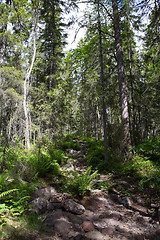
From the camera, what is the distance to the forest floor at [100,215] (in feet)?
8.29

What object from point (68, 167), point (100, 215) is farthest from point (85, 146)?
point (100, 215)

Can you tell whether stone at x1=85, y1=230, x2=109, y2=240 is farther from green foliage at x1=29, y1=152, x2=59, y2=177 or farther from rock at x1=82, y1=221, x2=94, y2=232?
green foliage at x1=29, y1=152, x2=59, y2=177

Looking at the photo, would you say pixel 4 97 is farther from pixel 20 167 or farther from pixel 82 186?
pixel 82 186

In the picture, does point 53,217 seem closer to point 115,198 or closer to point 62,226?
point 62,226

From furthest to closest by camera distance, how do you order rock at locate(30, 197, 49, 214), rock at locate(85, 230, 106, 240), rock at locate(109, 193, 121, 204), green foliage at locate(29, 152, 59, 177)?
1. green foliage at locate(29, 152, 59, 177)
2. rock at locate(109, 193, 121, 204)
3. rock at locate(30, 197, 49, 214)
4. rock at locate(85, 230, 106, 240)

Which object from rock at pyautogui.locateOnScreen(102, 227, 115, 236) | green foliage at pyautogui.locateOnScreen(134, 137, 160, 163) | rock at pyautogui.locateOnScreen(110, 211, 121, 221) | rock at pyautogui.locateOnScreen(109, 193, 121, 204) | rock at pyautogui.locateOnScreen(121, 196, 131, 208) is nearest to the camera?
rock at pyautogui.locateOnScreen(102, 227, 115, 236)

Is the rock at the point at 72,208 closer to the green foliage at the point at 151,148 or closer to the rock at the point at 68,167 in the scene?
the rock at the point at 68,167

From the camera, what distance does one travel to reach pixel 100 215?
335cm

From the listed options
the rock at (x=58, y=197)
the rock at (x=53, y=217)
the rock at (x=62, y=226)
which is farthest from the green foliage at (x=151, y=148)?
the rock at (x=62, y=226)

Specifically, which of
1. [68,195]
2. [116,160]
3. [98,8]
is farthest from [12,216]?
[98,8]

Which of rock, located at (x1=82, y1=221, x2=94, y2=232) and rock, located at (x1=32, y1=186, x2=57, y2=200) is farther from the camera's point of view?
rock, located at (x1=32, y1=186, x2=57, y2=200)

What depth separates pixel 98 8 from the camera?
7223mm

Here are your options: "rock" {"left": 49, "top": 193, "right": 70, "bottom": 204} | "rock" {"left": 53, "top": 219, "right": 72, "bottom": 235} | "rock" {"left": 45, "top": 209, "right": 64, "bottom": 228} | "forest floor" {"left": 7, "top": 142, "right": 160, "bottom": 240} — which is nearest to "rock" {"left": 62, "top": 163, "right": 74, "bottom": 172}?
"forest floor" {"left": 7, "top": 142, "right": 160, "bottom": 240}

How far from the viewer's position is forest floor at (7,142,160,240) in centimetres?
253
